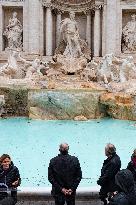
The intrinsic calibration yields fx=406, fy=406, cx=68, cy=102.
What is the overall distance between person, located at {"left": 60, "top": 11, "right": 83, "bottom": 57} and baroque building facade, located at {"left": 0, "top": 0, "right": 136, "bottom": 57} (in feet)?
2.87

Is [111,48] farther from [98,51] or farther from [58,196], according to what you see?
[58,196]

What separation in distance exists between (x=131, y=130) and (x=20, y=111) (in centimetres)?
579

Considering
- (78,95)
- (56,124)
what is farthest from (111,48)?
(56,124)

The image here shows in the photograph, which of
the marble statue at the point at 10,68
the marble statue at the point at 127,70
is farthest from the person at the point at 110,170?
the marble statue at the point at 10,68

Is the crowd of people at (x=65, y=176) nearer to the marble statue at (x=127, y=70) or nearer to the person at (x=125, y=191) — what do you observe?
the person at (x=125, y=191)

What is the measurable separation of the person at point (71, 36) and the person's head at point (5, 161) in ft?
56.5

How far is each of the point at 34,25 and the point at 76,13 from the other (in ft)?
8.53

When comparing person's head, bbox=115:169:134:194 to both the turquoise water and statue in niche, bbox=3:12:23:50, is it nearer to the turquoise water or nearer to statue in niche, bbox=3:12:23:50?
the turquoise water

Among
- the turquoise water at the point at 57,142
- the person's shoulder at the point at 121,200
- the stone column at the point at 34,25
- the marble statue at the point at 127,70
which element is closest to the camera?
the person's shoulder at the point at 121,200

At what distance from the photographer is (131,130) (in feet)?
46.0

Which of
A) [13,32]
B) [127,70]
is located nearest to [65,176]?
[127,70]

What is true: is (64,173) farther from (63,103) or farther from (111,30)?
(111,30)

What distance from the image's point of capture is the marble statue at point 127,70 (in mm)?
18812

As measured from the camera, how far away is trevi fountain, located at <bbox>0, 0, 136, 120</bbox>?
55.6 feet
